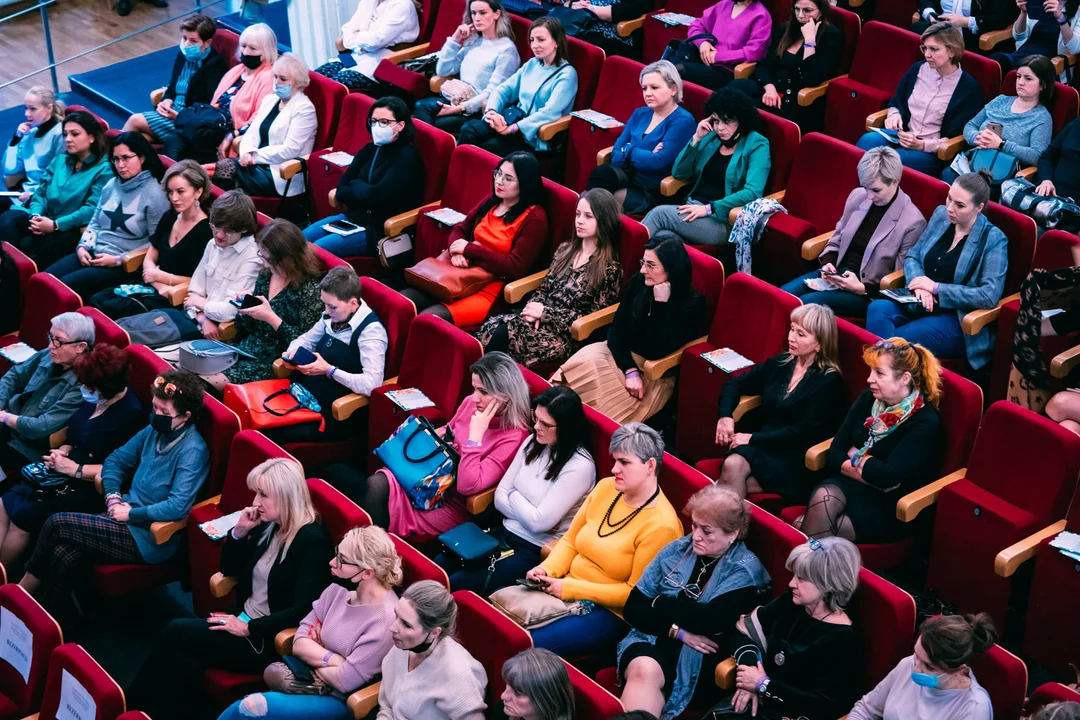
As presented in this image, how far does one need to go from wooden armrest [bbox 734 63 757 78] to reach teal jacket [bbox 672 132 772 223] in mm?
773

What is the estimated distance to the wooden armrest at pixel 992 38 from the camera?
5.47 meters

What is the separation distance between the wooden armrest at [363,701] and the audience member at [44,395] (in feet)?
5.44

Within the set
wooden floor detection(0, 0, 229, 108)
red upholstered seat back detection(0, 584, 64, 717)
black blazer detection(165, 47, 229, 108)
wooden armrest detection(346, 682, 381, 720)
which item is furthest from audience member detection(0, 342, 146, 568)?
wooden floor detection(0, 0, 229, 108)

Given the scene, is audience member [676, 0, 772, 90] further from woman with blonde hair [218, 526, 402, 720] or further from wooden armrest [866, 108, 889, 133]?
woman with blonde hair [218, 526, 402, 720]

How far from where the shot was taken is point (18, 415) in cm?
432

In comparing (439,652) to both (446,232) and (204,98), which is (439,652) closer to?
(446,232)

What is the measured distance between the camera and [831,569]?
293 centimetres

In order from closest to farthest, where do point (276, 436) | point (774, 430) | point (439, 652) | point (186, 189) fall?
point (439, 652) < point (774, 430) < point (276, 436) < point (186, 189)

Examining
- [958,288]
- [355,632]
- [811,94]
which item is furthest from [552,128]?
[355,632]

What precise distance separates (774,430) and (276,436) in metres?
1.63

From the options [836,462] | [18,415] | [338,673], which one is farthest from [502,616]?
[18,415]

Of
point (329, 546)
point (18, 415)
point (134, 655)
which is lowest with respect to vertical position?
point (134, 655)

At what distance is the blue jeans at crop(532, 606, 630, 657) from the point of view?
3293 mm

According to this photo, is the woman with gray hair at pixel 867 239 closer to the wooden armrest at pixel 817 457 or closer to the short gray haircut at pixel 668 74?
the wooden armrest at pixel 817 457
